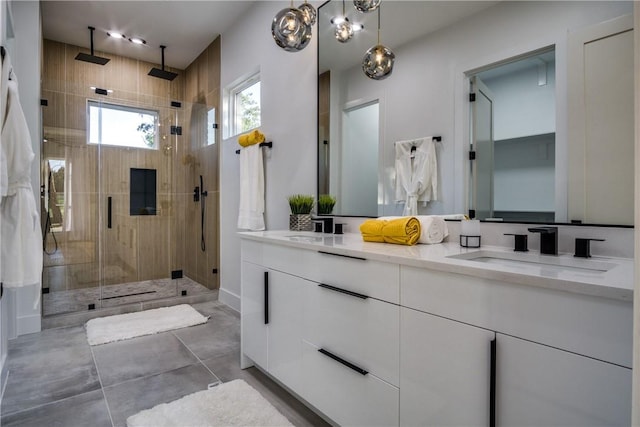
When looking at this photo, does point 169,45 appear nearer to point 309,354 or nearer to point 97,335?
point 97,335

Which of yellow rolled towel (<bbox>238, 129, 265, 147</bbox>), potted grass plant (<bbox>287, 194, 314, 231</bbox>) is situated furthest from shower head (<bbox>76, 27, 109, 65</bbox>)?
potted grass plant (<bbox>287, 194, 314, 231</bbox>)

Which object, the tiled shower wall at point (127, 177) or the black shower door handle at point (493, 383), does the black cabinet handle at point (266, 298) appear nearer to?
the black shower door handle at point (493, 383)

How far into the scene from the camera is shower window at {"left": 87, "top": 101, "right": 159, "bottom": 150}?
3.56 m

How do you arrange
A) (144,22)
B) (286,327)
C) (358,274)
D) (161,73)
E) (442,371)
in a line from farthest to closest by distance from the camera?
1. (161,73)
2. (144,22)
3. (286,327)
4. (358,274)
5. (442,371)

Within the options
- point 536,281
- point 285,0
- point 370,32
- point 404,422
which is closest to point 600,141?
point 536,281

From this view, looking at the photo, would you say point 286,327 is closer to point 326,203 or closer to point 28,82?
point 326,203

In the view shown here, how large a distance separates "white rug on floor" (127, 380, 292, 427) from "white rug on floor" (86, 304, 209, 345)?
119 cm

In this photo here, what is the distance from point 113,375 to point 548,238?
2.40m

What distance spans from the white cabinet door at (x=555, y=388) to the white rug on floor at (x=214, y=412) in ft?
3.44

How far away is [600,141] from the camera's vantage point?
1.19 meters

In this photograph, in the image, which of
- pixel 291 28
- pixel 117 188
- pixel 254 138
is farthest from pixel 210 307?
pixel 291 28

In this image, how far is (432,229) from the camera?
154 centimetres

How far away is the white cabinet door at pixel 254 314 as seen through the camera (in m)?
1.90

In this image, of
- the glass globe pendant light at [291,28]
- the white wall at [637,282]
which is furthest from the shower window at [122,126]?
the white wall at [637,282]
